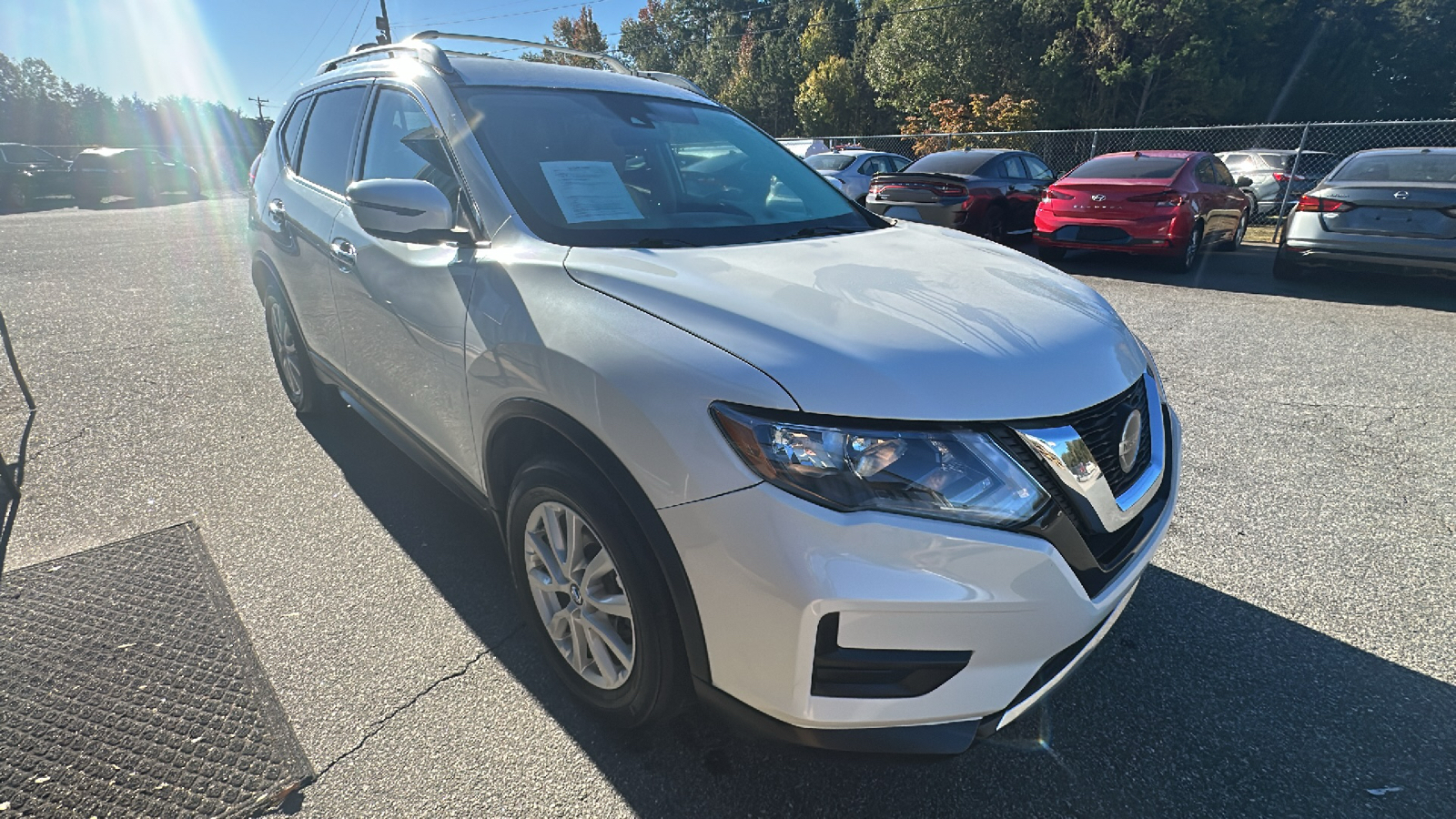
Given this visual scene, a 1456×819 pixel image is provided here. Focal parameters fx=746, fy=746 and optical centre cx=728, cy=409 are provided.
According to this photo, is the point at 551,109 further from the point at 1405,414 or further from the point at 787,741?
the point at 1405,414

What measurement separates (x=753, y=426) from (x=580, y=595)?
2.64 feet

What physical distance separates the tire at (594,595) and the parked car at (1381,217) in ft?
28.4

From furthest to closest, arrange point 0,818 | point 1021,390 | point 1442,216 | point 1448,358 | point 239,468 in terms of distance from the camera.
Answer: point 1442,216 → point 1448,358 → point 239,468 → point 0,818 → point 1021,390

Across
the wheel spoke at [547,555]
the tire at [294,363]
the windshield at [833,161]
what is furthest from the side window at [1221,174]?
the wheel spoke at [547,555]

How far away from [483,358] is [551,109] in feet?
3.41

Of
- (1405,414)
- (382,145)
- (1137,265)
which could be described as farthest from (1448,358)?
(382,145)

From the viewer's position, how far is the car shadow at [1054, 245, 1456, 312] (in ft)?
25.3

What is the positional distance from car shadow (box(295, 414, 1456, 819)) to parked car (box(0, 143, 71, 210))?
26.9 m

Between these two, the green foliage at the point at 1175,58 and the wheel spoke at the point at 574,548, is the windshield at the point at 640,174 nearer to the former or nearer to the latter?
the wheel spoke at the point at 574,548

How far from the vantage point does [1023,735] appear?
207 centimetres

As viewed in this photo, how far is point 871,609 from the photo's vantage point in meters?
1.44

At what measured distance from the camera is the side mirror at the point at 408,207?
7.12 ft

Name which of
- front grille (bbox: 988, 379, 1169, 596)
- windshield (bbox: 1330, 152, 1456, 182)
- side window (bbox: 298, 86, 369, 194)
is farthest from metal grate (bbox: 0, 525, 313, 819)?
windshield (bbox: 1330, 152, 1456, 182)

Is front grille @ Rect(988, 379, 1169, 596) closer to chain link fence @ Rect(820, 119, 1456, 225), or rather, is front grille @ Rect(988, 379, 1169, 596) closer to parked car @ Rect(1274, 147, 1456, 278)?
parked car @ Rect(1274, 147, 1456, 278)
